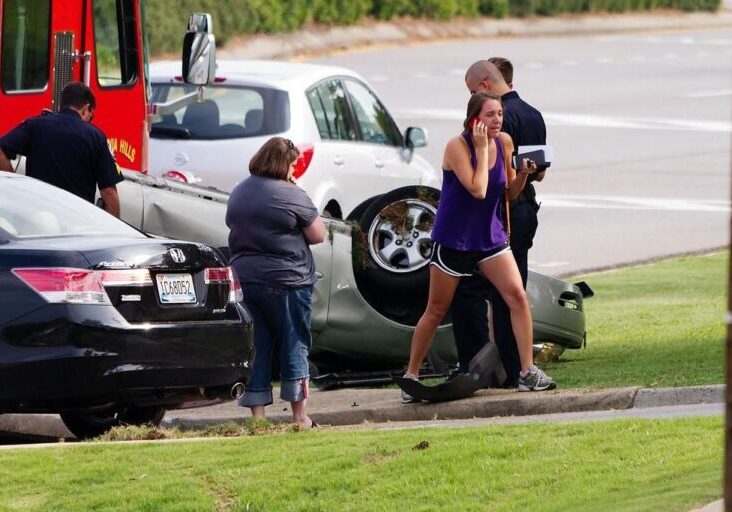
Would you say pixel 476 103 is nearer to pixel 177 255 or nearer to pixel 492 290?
pixel 492 290

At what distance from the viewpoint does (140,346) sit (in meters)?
8.82

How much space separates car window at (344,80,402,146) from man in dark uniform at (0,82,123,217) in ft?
14.7

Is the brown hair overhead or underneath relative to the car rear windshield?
overhead

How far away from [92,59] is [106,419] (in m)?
4.56

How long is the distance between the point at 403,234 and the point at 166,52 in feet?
95.1

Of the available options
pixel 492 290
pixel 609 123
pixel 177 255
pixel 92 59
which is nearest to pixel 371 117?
pixel 92 59

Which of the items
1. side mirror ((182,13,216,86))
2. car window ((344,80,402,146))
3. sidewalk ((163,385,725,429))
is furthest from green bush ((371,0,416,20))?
sidewalk ((163,385,725,429))

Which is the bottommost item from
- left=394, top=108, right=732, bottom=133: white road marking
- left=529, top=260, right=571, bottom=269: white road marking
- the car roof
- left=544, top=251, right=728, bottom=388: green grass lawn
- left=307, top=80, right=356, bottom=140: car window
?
left=394, top=108, right=732, bottom=133: white road marking

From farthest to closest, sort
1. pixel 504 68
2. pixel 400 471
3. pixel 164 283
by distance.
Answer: pixel 504 68 → pixel 164 283 → pixel 400 471

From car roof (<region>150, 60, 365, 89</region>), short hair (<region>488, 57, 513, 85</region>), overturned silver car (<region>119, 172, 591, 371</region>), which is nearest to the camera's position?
short hair (<region>488, 57, 513, 85</region>)

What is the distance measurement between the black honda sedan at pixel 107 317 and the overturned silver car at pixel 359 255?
57.9 inches

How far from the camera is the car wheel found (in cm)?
→ 1002

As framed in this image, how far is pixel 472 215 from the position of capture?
9836 millimetres

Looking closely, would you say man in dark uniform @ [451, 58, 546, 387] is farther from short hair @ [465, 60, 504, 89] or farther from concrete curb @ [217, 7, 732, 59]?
concrete curb @ [217, 7, 732, 59]
